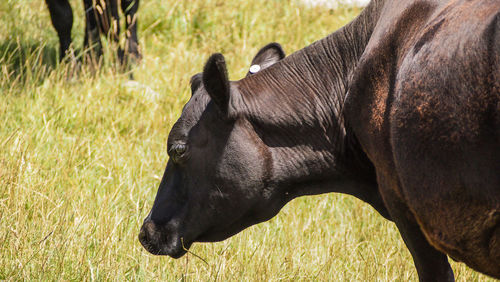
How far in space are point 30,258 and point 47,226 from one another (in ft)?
1.50

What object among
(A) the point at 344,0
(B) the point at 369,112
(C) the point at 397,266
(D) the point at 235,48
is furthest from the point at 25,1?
(B) the point at 369,112

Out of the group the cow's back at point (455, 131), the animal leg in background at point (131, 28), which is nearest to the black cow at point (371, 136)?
the cow's back at point (455, 131)

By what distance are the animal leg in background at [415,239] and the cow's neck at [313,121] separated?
414mm

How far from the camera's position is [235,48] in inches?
318

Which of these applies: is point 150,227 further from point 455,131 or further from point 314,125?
point 455,131

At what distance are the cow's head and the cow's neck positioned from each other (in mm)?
68

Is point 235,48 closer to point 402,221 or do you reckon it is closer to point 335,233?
point 335,233

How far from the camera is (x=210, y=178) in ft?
11.6

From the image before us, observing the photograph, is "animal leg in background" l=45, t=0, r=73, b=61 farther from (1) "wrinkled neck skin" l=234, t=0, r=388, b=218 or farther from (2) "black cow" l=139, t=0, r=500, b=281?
(1) "wrinkled neck skin" l=234, t=0, r=388, b=218

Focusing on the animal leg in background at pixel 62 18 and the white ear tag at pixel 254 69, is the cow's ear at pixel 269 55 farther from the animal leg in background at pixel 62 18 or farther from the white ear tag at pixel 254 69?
the animal leg in background at pixel 62 18

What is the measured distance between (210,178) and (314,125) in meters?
0.55

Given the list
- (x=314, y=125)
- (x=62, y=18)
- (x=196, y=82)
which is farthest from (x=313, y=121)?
(x=62, y=18)

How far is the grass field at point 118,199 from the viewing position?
423cm

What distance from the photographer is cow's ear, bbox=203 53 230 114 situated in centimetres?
337
